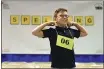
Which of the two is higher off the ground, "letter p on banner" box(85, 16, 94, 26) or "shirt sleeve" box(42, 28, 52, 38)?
"letter p on banner" box(85, 16, 94, 26)

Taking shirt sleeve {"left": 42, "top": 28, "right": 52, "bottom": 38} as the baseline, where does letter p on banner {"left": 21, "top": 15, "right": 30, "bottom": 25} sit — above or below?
above

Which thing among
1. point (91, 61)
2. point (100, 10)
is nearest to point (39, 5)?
point (100, 10)

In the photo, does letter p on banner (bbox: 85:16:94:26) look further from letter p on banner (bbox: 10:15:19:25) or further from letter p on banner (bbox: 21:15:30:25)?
letter p on banner (bbox: 10:15:19:25)

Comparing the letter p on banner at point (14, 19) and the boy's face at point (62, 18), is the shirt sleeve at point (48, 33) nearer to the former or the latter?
the boy's face at point (62, 18)

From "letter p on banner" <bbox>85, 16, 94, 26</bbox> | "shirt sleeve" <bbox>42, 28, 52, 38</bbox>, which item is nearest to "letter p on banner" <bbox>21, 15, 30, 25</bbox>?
"letter p on banner" <bbox>85, 16, 94, 26</bbox>

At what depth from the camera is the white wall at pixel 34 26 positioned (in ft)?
8.72

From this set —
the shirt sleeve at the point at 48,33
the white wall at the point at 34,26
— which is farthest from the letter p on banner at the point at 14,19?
the shirt sleeve at the point at 48,33

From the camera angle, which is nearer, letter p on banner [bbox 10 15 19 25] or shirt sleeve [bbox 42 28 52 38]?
shirt sleeve [bbox 42 28 52 38]

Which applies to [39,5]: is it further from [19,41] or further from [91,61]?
[91,61]

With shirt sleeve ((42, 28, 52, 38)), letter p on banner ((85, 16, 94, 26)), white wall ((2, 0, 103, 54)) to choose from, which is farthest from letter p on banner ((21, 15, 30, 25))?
shirt sleeve ((42, 28, 52, 38))

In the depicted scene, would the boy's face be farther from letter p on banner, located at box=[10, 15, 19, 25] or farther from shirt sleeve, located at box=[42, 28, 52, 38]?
letter p on banner, located at box=[10, 15, 19, 25]

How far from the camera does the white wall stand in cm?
266

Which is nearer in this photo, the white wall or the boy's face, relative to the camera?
the boy's face

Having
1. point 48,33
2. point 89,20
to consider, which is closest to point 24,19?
point 89,20
